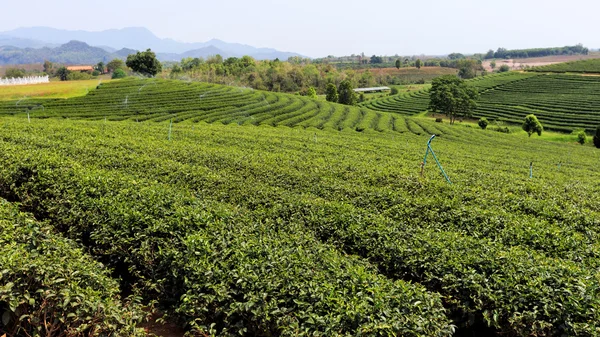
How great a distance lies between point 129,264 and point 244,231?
1815 mm

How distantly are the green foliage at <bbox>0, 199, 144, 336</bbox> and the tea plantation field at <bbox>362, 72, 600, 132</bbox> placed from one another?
210 feet

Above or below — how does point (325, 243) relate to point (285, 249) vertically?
below

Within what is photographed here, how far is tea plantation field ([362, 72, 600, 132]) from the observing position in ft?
188

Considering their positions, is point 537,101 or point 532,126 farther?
point 537,101

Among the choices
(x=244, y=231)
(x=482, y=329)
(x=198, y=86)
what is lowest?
(x=482, y=329)

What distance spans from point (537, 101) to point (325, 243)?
259 feet

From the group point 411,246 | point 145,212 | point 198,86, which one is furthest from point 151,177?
point 198,86

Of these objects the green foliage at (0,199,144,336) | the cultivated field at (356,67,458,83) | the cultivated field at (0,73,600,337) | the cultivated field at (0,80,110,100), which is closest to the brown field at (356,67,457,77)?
the cultivated field at (356,67,458,83)

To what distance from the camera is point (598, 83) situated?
75.1m

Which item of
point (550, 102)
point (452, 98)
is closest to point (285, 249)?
point (452, 98)

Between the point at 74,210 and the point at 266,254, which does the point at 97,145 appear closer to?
the point at 74,210

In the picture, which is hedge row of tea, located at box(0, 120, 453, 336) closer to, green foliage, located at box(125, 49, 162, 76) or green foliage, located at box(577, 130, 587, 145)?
green foliage, located at box(577, 130, 587, 145)

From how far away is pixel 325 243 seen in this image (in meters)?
6.29

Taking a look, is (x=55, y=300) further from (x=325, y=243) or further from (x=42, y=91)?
(x=42, y=91)
